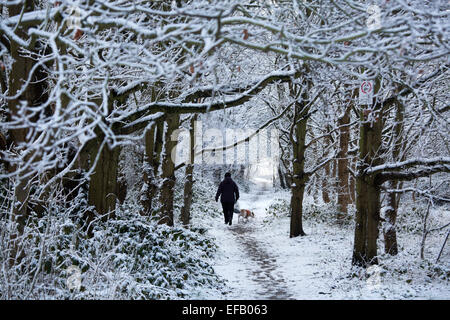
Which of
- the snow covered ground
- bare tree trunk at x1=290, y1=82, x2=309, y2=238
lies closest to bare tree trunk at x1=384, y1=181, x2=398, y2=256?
the snow covered ground

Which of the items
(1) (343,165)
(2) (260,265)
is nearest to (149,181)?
(2) (260,265)

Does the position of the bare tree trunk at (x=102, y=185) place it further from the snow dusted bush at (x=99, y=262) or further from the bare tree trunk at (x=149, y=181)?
the bare tree trunk at (x=149, y=181)

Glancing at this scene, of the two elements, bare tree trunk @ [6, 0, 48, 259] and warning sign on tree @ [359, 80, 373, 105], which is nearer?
bare tree trunk @ [6, 0, 48, 259]

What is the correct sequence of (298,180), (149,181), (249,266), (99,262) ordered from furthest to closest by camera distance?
(298,180)
(149,181)
(249,266)
(99,262)

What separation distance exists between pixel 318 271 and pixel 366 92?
3.79m

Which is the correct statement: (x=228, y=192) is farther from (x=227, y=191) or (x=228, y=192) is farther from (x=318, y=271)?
(x=318, y=271)

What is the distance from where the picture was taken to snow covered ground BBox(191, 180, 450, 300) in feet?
21.5

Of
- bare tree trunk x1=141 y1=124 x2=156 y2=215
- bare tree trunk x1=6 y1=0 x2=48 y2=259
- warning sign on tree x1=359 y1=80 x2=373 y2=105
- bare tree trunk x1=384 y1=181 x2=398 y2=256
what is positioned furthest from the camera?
bare tree trunk x1=141 y1=124 x2=156 y2=215

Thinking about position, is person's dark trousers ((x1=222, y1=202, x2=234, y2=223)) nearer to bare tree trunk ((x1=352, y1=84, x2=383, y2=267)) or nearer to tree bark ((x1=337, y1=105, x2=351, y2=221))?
tree bark ((x1=337, y1=105, x2=351, y2=221))

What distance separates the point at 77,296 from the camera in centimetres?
482

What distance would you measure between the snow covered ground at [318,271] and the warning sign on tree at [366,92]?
2.83 meters

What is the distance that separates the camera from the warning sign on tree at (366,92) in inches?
250

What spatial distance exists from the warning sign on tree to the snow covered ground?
2827 millimetres

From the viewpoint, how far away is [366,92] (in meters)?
6.55
